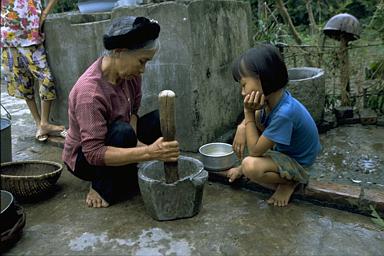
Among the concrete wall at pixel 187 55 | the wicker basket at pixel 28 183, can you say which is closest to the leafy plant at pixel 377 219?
the concrete wall at pixel 187 55

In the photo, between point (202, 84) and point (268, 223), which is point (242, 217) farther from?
point (202, 84)

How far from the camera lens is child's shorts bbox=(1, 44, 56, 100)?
12.6 feet

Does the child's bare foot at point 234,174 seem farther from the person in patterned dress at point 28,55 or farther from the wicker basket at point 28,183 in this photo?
the person in patterned dress at point 28,55

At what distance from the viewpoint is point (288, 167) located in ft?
8.18

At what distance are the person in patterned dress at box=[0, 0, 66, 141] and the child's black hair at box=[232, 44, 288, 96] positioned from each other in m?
2.37

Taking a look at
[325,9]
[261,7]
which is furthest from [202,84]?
[325,9]

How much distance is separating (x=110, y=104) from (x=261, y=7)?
4.59m

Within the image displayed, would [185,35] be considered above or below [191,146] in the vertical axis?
above

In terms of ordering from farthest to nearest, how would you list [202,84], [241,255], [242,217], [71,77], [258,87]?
[71,77], [202,84], [242,217], [258,87], [241,255]

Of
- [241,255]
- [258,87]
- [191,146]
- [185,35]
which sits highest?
[185,35]

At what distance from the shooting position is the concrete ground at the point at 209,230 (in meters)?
2.19

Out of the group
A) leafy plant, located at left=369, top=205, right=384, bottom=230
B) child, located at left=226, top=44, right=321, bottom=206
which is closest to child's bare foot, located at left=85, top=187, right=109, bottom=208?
child, located at left=226, top=44, right=321, bottom=206

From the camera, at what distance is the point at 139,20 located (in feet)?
7.72

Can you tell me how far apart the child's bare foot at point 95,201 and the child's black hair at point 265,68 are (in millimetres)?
1301
